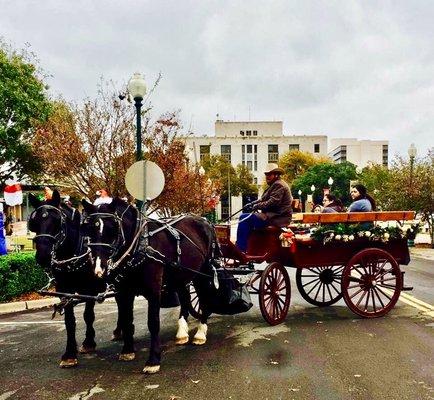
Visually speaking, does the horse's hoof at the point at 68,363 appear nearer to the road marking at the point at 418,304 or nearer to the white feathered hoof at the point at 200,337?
the white feathered hoof at the point at 200,337

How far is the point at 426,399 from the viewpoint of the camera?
474 cm

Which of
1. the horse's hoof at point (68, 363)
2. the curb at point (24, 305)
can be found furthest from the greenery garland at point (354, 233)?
the curb at point (24, 305)

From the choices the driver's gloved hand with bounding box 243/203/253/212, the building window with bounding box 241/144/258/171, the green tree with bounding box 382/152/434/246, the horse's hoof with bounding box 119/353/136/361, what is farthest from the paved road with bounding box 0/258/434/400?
the building window with bounding box 241/144/258/171

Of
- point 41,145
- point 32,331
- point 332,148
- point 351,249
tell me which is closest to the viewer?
point 32,331

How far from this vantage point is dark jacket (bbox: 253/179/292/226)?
7.94 meters

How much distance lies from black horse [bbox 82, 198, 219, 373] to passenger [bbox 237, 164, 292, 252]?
1064 mm

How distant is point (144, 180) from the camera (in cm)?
985

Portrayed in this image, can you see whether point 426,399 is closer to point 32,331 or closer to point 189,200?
→ point 32,331

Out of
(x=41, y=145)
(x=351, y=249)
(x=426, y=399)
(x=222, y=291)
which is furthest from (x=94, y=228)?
(x=41, y=145)

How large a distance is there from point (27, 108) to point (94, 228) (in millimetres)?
23091

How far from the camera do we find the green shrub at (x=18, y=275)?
10148mm

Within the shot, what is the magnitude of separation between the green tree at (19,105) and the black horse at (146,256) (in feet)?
65.7

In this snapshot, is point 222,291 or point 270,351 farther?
point 222,291

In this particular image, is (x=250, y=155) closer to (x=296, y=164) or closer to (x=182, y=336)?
(x=296, y=164)
